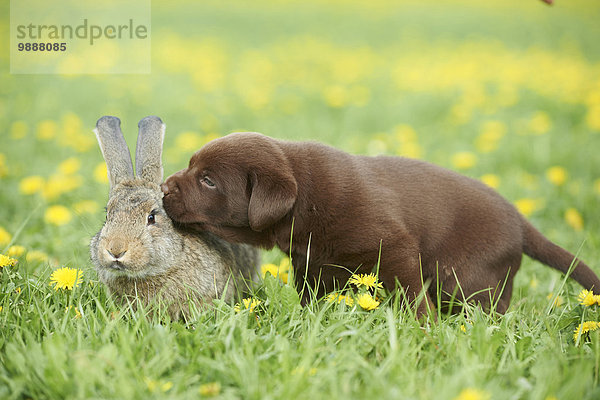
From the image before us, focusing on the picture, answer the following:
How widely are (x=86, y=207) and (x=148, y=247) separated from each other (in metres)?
2.03

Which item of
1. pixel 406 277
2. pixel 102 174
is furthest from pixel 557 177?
pixel 102 174

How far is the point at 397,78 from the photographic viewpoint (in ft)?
31.8

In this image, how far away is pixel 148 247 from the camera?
3.16 m

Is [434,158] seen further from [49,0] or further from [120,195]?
[49,0]

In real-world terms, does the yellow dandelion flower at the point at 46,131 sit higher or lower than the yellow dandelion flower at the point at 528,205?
higher

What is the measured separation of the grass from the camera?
249cm

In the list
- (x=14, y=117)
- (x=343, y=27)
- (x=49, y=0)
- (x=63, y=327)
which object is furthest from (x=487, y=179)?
(x=343, y=27)

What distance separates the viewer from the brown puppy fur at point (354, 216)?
3.34 meters

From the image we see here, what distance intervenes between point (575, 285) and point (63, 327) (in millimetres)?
3042

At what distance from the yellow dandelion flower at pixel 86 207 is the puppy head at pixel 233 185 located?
1.71 meters

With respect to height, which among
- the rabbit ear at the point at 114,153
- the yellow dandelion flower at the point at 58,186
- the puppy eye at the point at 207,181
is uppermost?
the rabbit ear at the point at 114,153

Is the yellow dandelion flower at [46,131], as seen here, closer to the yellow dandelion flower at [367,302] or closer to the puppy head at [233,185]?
the puppy head at [233,185]

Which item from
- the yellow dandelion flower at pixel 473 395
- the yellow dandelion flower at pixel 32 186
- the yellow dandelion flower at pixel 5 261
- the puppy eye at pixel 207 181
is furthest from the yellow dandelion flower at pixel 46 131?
the yellow dandelion flower at pixel 473 395

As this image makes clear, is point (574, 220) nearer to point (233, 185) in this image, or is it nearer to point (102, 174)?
point (233, 185)
